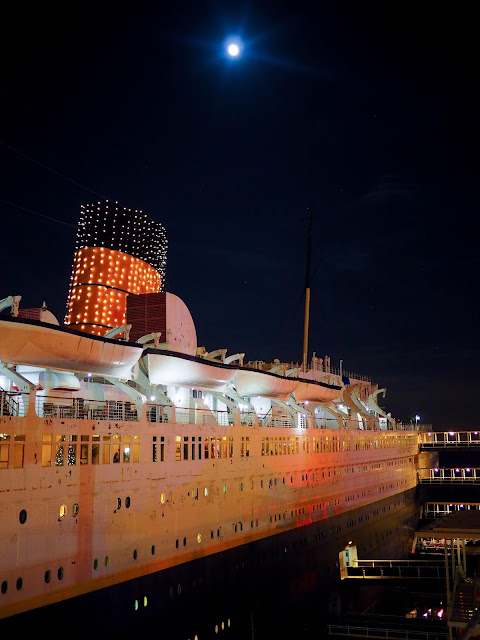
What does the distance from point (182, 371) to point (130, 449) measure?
6375mm

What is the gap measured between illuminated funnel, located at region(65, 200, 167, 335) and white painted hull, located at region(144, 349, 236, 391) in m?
8.46

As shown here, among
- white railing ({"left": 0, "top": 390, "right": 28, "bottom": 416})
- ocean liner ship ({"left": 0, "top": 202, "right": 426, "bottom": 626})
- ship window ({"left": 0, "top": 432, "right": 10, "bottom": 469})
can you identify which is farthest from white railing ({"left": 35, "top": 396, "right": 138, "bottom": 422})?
ship window ({"left": 0, "top": 432, "right": 10, "bottom": 469})

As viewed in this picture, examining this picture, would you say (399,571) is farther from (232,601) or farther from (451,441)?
(451,441)

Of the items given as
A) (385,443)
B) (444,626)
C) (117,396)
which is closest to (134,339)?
(117,396)

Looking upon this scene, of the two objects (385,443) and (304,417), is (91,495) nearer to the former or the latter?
(304,417)

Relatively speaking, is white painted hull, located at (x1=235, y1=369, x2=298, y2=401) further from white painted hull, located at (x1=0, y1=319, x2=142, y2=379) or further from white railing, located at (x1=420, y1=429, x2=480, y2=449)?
white railing, located at (x1=420, y1=429, x2=480, y2=449)

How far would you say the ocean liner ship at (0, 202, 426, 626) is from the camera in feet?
63.9

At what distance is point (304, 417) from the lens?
160 feet

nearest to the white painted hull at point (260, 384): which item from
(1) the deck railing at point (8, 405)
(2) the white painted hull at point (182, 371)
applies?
(2) the white painted hull at point (182, 371)

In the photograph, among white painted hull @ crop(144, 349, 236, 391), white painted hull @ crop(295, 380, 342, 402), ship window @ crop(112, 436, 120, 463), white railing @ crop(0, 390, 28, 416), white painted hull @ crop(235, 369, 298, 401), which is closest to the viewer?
white railing @ crop(0, 390, 28, 416)

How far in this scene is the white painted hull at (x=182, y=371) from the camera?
28266 millimetres

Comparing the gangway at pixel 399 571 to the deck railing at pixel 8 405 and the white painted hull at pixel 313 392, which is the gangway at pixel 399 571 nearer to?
the white painted hull at pixel 313 392

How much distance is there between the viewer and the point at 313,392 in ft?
153

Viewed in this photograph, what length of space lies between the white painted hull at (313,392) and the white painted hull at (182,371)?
1258cm
